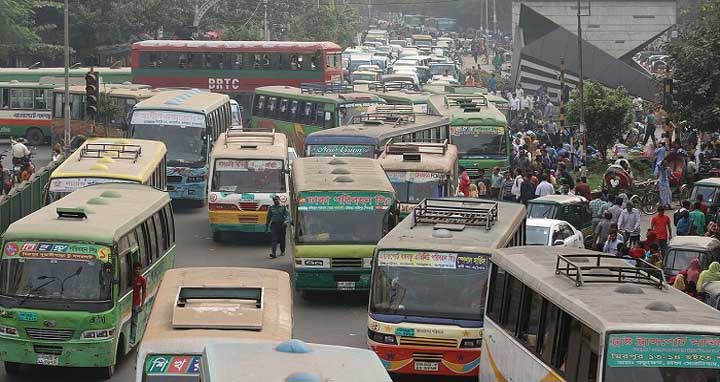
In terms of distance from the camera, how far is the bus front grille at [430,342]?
17.8m

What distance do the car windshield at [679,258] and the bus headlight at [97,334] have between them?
10.1 metres

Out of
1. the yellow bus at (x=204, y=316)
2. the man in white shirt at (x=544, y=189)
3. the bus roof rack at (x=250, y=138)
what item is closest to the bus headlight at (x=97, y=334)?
the yellow bus at (x=204, y=316)

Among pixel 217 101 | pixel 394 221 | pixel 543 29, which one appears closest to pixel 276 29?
pixel 543 29

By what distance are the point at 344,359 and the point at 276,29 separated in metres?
78.5

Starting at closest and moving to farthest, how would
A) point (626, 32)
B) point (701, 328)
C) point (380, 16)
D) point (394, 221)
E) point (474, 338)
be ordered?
point (701, 328), point (474, 338), point (394, 221), point (626, 32), point (380, 16)

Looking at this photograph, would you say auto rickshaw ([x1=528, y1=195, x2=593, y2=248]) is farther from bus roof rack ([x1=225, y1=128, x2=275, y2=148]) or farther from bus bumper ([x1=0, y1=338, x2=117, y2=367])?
bus bumper ([x1=0, y1=338, x2=117, y2=367])

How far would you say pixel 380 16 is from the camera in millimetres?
187500

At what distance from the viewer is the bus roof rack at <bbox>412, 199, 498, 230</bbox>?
20.0 meters

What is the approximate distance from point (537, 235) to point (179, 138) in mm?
13112

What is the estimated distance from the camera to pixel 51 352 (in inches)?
719

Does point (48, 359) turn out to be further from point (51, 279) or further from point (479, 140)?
point (479, 140)

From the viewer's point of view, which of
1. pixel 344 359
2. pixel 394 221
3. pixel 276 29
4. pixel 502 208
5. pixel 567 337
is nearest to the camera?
pixel 344 359

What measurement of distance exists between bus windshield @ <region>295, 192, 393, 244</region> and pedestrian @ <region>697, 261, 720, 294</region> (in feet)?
17.1

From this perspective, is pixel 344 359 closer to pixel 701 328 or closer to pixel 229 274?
pixel 701 328
